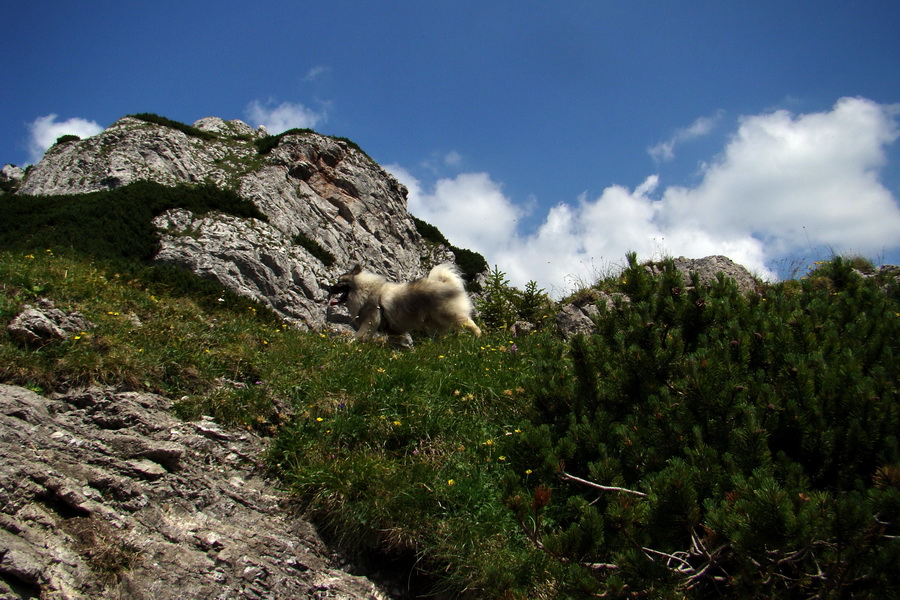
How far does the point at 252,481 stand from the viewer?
487 cm

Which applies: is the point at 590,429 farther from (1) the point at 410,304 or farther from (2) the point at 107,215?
(2) the point at 107,215

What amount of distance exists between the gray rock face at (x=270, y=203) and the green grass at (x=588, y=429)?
9.34 meters

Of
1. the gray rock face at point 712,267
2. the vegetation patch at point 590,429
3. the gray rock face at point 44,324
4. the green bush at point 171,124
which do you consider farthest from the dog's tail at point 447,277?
the green bush at point 171,124

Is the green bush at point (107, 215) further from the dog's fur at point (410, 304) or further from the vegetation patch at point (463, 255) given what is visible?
the vegetation patch at point (463, 255)

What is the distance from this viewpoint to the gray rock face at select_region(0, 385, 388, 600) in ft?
11.0

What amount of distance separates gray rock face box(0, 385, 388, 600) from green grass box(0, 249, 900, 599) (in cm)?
31

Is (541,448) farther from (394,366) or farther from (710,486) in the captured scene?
(394,366)

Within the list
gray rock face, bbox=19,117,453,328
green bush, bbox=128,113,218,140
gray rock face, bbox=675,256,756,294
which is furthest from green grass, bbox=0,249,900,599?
green bush, bbox=128,113,218,140

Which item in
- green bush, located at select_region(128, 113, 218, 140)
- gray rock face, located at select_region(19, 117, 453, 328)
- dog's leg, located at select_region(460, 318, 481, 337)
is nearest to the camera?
dog's leg, located at select_region(460, 318, 481, 337)

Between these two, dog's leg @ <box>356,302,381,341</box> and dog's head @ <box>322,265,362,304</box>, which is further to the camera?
dog's head @ <box>322,265,362,304</box>

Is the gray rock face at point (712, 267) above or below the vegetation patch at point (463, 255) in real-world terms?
below

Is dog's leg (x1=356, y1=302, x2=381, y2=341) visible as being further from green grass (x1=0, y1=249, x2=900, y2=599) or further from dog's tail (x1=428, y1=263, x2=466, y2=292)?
green grass (x1=0, y1=249, x2=900, y2=599)

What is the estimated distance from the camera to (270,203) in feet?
72.2

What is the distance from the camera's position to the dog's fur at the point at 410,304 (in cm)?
1115
